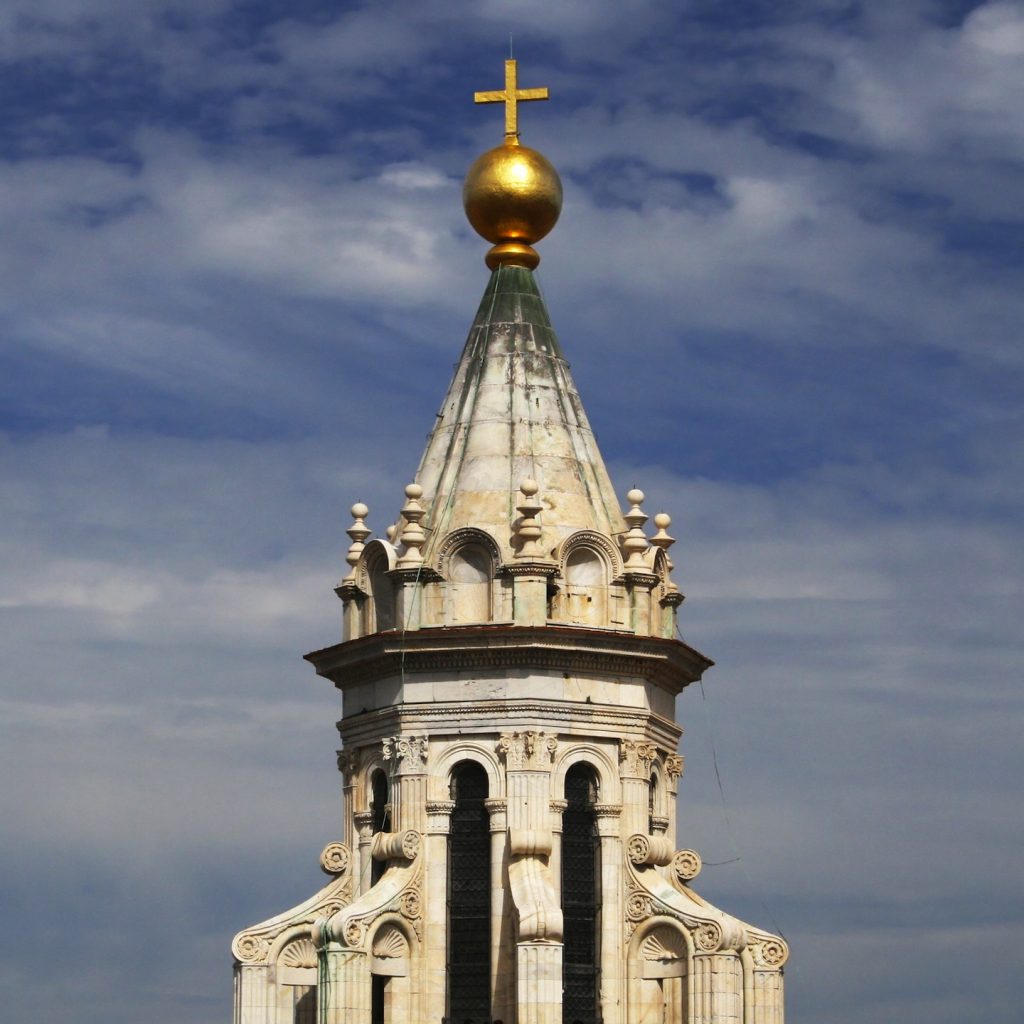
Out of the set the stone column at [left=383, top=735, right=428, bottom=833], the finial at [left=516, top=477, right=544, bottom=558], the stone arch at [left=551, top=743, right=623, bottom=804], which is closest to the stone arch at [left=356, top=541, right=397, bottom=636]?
the stone column at [left=383, top=735, right=428, bottom=833]

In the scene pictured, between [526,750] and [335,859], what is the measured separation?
4237mm

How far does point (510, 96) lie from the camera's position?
60750mm

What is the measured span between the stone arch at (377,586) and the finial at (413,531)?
16.4 inches

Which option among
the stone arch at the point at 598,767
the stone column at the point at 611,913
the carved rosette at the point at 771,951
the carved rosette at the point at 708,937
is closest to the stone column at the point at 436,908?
the stone arch at the point at 598,767

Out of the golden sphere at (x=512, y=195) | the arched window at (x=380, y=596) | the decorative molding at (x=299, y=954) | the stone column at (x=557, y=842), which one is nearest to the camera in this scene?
the stone column at (x=557, y=842)

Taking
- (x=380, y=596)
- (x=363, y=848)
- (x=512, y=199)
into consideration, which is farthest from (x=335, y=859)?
(x=512, y=199)

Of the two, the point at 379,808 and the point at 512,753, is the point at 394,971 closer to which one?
the point at 379,808

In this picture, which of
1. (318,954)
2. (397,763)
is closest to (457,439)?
(397,763)

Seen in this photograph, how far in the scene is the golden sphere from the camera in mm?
59875

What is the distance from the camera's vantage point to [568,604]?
5716cm

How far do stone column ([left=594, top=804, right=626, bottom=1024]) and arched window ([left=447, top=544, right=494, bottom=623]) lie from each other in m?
3.97

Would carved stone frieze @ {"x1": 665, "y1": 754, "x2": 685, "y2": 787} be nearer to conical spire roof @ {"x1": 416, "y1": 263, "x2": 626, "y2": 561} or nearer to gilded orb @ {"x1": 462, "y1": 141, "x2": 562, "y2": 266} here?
conical spire roof @ {"x1": 416, "y1": 263, "x2": 626, "y2": 561}

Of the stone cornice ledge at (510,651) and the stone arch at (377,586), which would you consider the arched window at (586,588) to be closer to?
the stone cornice ledge at (510,651)

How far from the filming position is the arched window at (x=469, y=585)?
5688 centimetres
